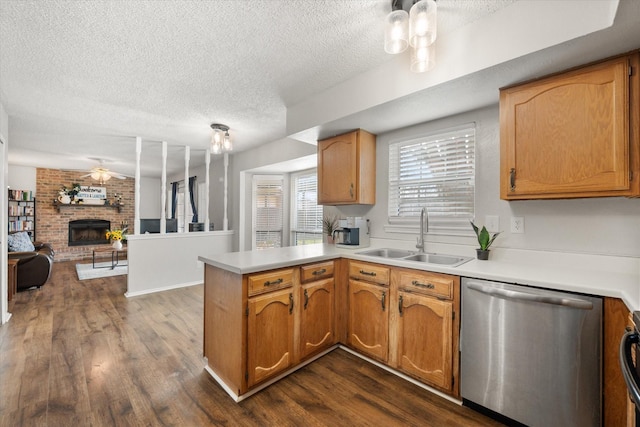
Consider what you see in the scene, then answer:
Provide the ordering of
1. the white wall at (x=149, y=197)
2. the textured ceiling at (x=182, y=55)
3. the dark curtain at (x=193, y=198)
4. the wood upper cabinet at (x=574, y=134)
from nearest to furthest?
the wood upper cabinet at (x=574, y=134), the textured ceiling at (x=182, y=55), the dark curtain at (x=193, y=198), the white wall at (x=149, y=197)

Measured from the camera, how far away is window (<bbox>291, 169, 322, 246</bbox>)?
459 centimetres

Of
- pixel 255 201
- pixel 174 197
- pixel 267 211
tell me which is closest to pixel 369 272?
pixel 267 211

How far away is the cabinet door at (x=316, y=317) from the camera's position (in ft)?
6.86

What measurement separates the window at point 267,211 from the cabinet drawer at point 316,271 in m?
2.90

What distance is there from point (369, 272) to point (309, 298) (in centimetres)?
52

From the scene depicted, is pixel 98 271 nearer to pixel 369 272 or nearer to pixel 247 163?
pixel 247 163

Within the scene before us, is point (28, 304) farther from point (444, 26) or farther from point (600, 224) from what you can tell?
point (600, 224)

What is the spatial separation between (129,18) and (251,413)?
2.47m

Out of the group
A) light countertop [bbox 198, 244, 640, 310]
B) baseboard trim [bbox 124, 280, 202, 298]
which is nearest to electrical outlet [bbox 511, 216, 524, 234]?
light countertop [bbox 198, 244, 640, 310]

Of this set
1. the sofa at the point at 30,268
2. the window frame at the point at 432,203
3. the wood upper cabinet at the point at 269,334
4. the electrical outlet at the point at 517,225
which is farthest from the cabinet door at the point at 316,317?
the sofa at the point at 30,268

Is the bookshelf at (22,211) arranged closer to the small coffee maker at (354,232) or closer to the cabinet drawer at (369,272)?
the small coffee maker at (354,232)

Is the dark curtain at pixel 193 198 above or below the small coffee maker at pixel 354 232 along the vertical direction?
above

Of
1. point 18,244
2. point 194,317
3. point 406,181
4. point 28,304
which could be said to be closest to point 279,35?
point 406,181

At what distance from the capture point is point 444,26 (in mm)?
1639
